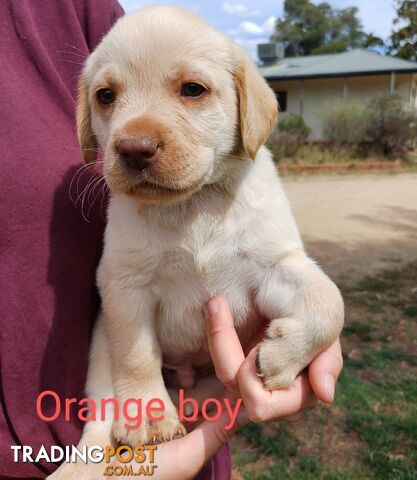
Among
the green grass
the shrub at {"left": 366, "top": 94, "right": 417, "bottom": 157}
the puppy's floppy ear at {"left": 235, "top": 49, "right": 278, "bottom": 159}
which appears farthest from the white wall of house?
the puppy's floppy ear at {"left": 235, "top": 49, "right": 278, "bottom": 159}

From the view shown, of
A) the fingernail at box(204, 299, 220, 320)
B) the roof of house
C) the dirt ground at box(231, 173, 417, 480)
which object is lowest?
the dirt ground at box(231, 173, 417, 480)

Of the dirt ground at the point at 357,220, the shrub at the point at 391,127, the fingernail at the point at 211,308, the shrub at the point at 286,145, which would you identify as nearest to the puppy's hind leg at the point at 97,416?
the fingernail at the point at 211,308

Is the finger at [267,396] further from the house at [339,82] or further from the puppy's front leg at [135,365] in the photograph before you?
the house at [339,82]

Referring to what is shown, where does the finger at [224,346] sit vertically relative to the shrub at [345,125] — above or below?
above

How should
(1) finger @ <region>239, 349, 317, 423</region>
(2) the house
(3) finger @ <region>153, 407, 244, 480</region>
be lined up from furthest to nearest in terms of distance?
(2) the house < (3) finger @ <region>153, 407, 244, 480</region> < (1) finger @ <region>239, 349, 317, 423</region>

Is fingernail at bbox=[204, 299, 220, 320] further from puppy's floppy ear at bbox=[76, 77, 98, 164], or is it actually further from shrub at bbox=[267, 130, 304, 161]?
shrub at bbox=[267, 130, 304, 161]
